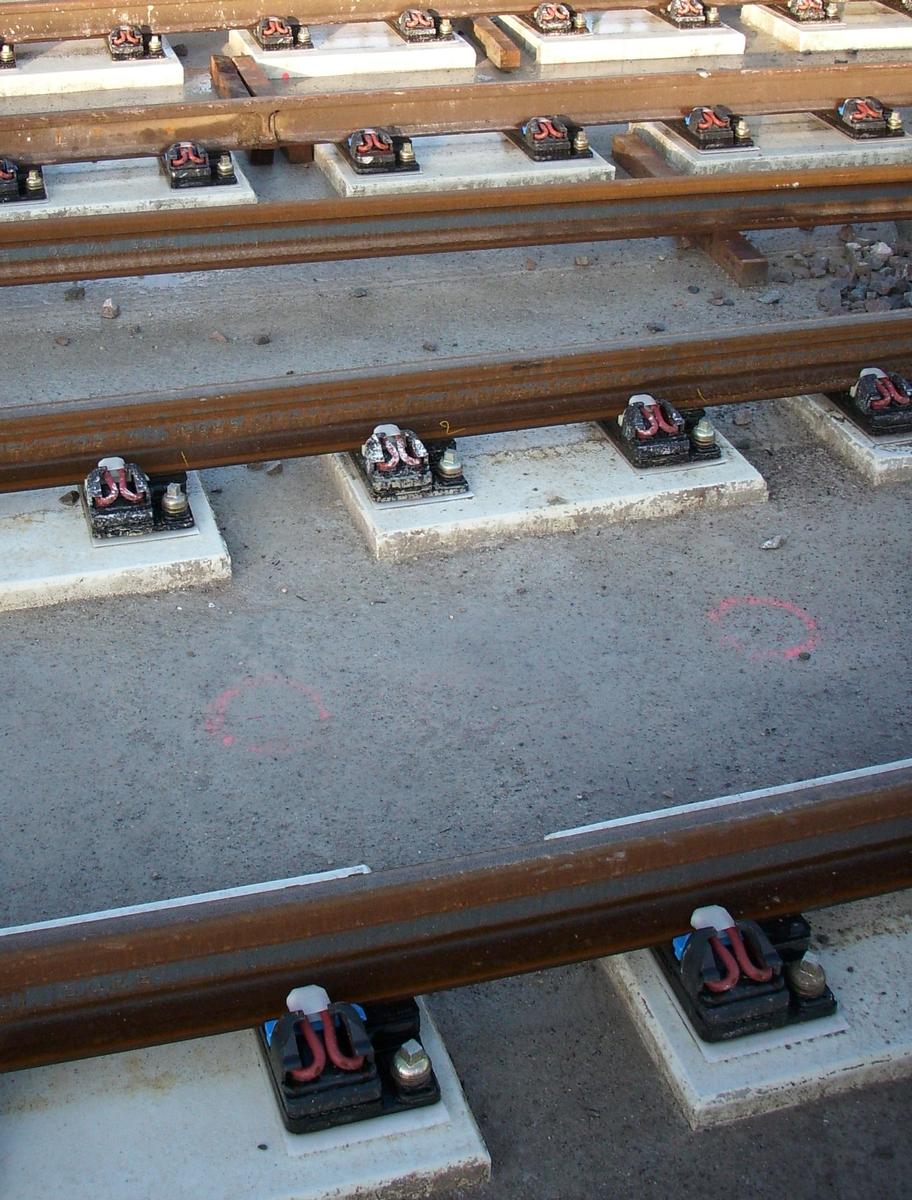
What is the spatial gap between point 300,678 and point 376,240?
9.11ft

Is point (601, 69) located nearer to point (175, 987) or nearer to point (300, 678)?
point (300, 678)

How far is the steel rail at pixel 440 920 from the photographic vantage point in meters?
2.88

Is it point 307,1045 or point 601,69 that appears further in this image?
point 601,69

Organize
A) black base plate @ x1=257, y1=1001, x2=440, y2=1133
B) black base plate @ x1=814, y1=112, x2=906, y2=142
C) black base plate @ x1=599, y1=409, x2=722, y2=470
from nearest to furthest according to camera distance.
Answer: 1. black base plate @ x1=257, y1=1001, x2=440, y2=1133
2. black base plate @ x1=599, y1=409, x2=722, y2=470
3. black base plate @ x1=814, y1=112, x2=906, y2=142

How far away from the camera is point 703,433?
4992 mm

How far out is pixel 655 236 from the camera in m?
6.65

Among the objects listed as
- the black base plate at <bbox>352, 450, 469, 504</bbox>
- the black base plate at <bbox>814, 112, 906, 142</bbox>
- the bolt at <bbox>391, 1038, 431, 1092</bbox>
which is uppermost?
the black base plate at <bbox>814, 112, 906, 142</bbox>

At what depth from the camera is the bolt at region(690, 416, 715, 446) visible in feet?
16.4

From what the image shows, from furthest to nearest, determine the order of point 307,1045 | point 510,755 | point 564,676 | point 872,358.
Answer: point 872,358
point 564,676
point 510,755
point 307,1045

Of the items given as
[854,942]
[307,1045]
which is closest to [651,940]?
[854,942]

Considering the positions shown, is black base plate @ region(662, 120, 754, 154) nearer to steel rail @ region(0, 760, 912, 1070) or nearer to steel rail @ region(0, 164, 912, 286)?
steel rail @ region(0, 164, 912, 286)

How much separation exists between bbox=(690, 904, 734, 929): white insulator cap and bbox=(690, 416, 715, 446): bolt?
224 cm

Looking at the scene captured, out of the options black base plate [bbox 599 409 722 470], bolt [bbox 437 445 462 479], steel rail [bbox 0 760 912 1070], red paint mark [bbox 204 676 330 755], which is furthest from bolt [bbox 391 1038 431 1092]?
black base plate [bbox 599 409 722 470]

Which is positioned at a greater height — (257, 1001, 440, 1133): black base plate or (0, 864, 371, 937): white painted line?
(0, 864, 371, 937): white painted line
